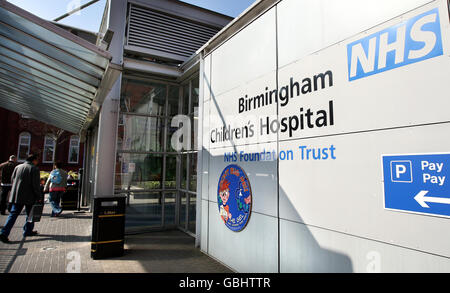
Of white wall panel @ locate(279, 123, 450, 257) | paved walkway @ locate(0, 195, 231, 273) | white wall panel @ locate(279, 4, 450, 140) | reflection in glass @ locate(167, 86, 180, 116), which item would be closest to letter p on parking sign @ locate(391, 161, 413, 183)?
white wall panel @ locate(279, 123, 450, 257)

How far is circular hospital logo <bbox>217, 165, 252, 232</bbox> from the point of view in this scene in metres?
4.38

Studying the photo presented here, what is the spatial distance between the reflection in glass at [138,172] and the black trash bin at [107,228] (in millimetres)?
1966

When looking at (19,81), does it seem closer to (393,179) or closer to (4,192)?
(4,192)

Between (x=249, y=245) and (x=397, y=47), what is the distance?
3.42 m

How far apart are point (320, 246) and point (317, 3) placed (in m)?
3.02

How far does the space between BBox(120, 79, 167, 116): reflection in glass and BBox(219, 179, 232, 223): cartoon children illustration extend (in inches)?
160

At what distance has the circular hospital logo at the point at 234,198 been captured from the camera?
4.38 meters

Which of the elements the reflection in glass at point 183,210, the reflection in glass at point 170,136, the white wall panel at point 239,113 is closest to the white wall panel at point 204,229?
the white wall panel at point 239,113

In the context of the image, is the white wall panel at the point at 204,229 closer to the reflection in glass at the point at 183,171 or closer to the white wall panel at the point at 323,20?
the reflection in glass at the point at 183,171

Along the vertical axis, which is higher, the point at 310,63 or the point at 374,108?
the point at 310,63

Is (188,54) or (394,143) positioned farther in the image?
(188,54)

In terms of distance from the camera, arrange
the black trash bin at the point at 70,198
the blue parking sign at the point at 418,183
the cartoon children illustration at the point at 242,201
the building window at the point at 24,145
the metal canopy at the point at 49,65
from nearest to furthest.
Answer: the blue parking sign at the point at 418,183 → the metal canopy at the point at 49,65 → the cartoon children illustration at the point at 242,201 → the black trash bin at the point at 70,198 → the building window at the point at 24,145
